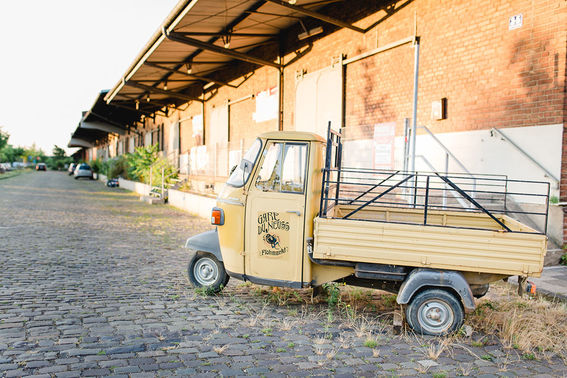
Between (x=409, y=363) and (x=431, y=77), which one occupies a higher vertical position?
(x=431, y=77)

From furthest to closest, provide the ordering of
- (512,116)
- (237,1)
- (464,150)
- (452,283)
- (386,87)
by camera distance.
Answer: (237,1), (386,87), (464,150), (512,116), (452,283)

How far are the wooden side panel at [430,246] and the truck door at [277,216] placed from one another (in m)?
0.43

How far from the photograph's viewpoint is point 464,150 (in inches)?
400

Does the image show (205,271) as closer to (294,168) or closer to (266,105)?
(294,168)

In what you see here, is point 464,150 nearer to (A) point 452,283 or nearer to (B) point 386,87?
(B) point 386,87

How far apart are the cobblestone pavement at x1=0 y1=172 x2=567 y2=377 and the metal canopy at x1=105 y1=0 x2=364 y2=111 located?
8.42m

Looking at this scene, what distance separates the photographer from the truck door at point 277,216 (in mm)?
5625

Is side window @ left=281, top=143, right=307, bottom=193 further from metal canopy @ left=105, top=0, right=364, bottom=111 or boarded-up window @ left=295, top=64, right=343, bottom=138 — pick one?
boarded-up window @ left=295, top=64, right=343, bottom=138

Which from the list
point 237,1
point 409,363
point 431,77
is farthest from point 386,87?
point 409,363

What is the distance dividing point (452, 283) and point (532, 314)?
142 cm

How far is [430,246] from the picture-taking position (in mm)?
5039

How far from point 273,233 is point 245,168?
2.83 ft

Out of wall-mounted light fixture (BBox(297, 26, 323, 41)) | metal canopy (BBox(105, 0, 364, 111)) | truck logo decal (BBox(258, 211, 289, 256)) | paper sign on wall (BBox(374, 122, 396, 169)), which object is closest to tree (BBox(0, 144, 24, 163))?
metal canopy (BBox(105, 0, 364, 111))

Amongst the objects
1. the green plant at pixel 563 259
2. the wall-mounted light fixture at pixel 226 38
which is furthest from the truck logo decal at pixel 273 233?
the wall-mounted light fixture at pixel 226 38
